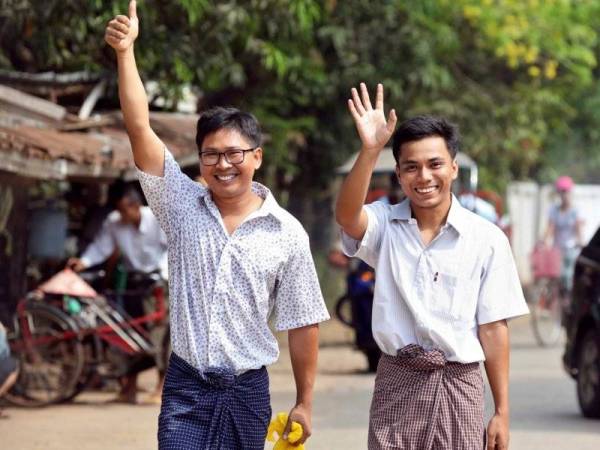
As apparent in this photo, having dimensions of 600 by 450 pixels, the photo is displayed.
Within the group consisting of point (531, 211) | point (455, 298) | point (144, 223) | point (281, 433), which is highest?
point (531, 211)

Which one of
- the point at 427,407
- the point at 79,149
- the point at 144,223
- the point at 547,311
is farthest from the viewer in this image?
the point at 547,311

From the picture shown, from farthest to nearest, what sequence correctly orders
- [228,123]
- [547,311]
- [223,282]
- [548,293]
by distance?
[548,293]
[547,311]
[228,123]
[223,282]

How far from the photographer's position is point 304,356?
208 inches

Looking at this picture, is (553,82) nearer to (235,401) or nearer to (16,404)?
(16,404)

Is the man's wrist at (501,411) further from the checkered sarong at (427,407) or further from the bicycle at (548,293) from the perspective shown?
the bicycle at (548,293)

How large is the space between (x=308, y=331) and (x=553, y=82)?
20.6 metres

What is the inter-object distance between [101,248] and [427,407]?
24.8 ft

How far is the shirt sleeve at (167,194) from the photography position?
5277 millimetres

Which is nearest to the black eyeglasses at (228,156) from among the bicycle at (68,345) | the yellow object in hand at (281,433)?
the yellow object in hand at (281,433)

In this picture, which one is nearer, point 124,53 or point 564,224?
point 124,53

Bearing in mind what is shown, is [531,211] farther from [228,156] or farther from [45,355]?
[228,156]

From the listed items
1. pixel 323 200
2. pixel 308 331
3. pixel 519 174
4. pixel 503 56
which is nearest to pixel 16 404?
pixel 308 331

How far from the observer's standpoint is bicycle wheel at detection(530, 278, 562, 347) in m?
18.8

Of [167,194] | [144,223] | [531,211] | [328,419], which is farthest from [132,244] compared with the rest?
[531,211]
